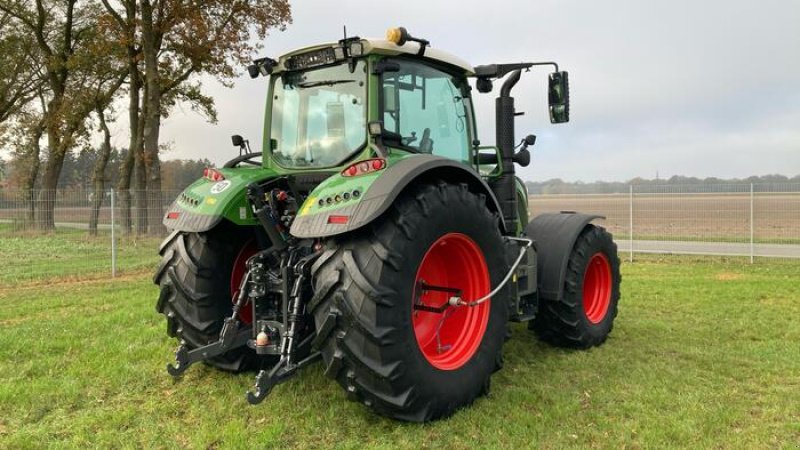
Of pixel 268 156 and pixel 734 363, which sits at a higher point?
pixel 268 156

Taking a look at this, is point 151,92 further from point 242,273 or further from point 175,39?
point 242,273

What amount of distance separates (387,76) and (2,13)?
2354cm

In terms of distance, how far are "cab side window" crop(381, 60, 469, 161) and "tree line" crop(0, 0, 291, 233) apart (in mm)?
8995

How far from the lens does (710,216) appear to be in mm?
14047

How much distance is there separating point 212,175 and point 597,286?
381 centimetres

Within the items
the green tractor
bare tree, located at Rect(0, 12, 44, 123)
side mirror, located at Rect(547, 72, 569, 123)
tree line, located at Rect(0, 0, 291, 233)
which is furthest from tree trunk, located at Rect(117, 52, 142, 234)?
side mirror, located at Rect(547, 72, 569, 123)

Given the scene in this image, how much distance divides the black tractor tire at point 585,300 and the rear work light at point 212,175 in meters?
2.97

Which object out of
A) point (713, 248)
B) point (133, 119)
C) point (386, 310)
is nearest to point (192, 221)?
point (386, 310)

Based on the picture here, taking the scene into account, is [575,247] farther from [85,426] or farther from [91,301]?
[91,301]

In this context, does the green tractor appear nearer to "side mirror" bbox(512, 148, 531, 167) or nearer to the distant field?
"side mirror" bbox(512, 148, 531, 167)

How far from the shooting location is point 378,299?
3.10 m

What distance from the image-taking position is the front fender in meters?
3.95

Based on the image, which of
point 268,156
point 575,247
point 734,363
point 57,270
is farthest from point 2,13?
point 734,363

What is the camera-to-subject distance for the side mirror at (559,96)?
15.6 feet
